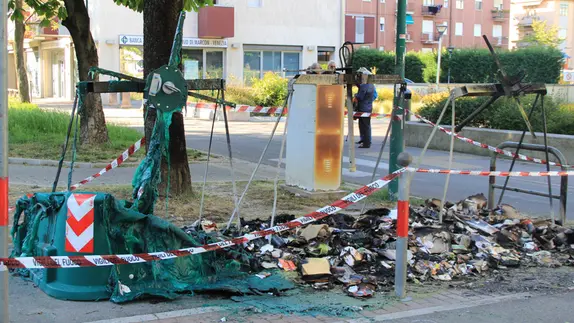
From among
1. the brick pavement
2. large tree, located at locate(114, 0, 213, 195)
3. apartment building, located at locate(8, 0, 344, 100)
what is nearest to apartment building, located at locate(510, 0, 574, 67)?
apartment building, located at locate(8, 0, 344, 100)

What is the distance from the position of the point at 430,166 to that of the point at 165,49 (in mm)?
7006

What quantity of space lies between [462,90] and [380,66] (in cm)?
4613

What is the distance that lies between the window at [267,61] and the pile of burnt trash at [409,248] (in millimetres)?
33236

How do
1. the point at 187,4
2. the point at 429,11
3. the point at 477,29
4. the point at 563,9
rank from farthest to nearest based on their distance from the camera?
the point at 563,9, the point at 477,29, the point at 429,11, the point at 187,4

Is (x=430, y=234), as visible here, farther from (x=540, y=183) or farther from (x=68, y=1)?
(x=68, y=1)

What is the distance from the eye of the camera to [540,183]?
12.2 m

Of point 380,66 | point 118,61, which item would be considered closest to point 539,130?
point 118,61

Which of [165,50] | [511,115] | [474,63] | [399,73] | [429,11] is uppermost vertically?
[429,11]

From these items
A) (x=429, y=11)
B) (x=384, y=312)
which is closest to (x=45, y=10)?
(x=384, y=312)

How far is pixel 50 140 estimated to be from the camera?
53.3 ft

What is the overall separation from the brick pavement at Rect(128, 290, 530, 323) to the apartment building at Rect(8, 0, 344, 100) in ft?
107

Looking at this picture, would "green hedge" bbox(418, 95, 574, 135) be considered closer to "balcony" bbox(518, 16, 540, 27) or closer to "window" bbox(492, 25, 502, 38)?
"window" bbox(492, 25, 502, 38)

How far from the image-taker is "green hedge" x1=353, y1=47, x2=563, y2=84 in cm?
5288

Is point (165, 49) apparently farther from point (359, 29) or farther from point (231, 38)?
point (359, 29)
